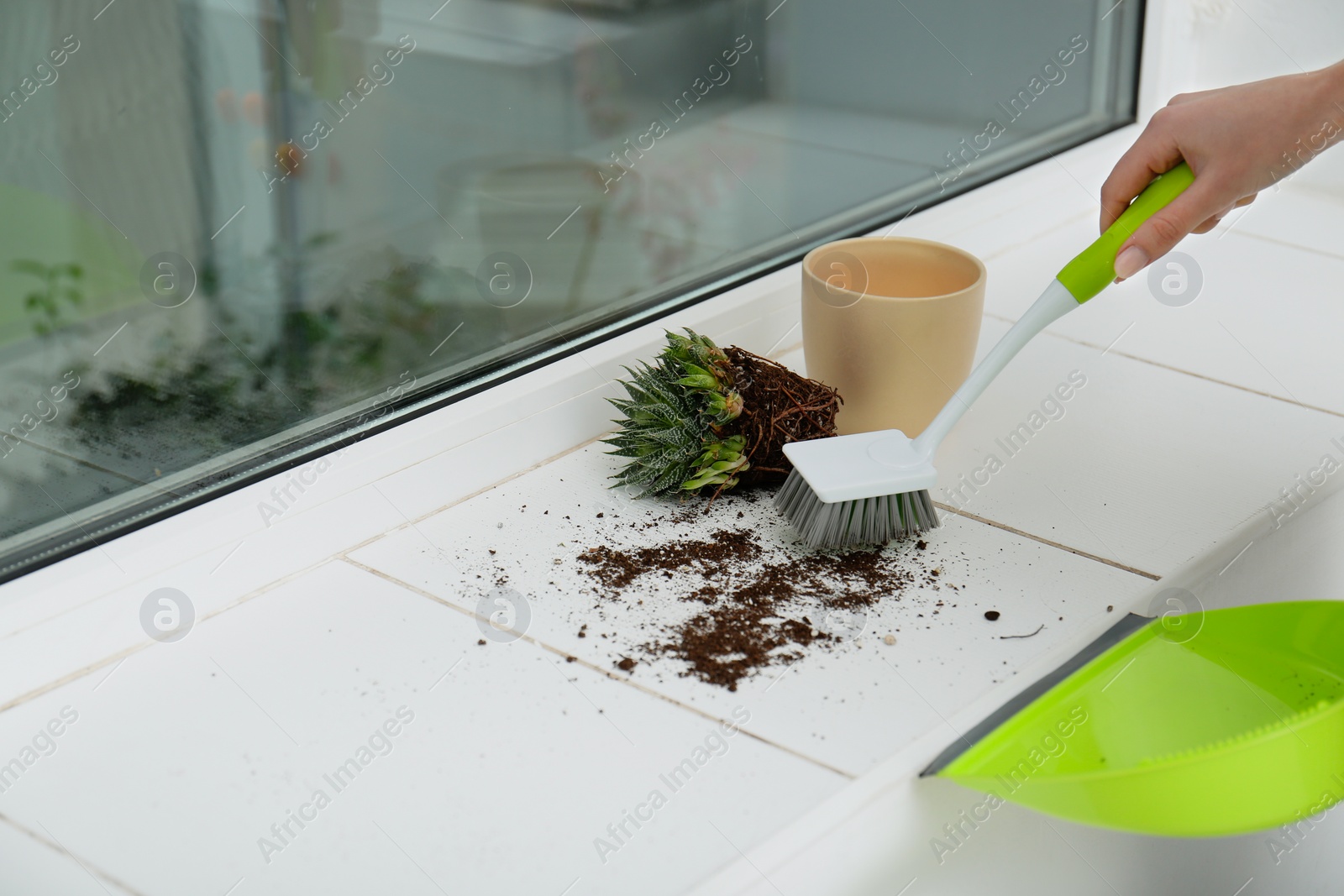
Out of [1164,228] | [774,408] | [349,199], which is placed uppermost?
[349,199]

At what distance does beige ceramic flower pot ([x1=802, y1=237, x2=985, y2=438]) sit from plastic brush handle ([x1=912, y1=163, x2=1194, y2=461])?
Answer: 2.6 inches

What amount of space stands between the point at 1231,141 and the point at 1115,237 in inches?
3.3

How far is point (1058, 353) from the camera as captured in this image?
104 centimetres

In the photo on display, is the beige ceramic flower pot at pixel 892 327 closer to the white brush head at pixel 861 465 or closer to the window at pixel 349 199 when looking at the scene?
the white brush head at pixel 861 465

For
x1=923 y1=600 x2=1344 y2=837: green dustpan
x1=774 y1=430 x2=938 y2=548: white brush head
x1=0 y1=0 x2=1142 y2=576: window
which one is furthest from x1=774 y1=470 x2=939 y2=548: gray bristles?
x1=0 y1=0 x2=1142 y2=576: window

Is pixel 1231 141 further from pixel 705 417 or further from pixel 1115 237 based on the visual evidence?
pixel 705 417

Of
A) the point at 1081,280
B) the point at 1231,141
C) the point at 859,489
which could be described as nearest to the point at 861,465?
the point at 859,489

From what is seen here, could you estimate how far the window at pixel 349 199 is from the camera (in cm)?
67

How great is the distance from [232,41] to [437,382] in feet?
0.89

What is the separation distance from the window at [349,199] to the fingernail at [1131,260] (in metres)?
0.41

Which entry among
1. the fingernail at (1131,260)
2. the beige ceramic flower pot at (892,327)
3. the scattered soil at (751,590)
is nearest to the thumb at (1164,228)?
the fingernail at (1131,260)

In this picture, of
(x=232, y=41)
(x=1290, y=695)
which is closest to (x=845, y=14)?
(x=232, y=41)

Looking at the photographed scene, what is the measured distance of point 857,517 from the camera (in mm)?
754

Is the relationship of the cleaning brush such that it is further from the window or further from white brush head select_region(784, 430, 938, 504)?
the window
